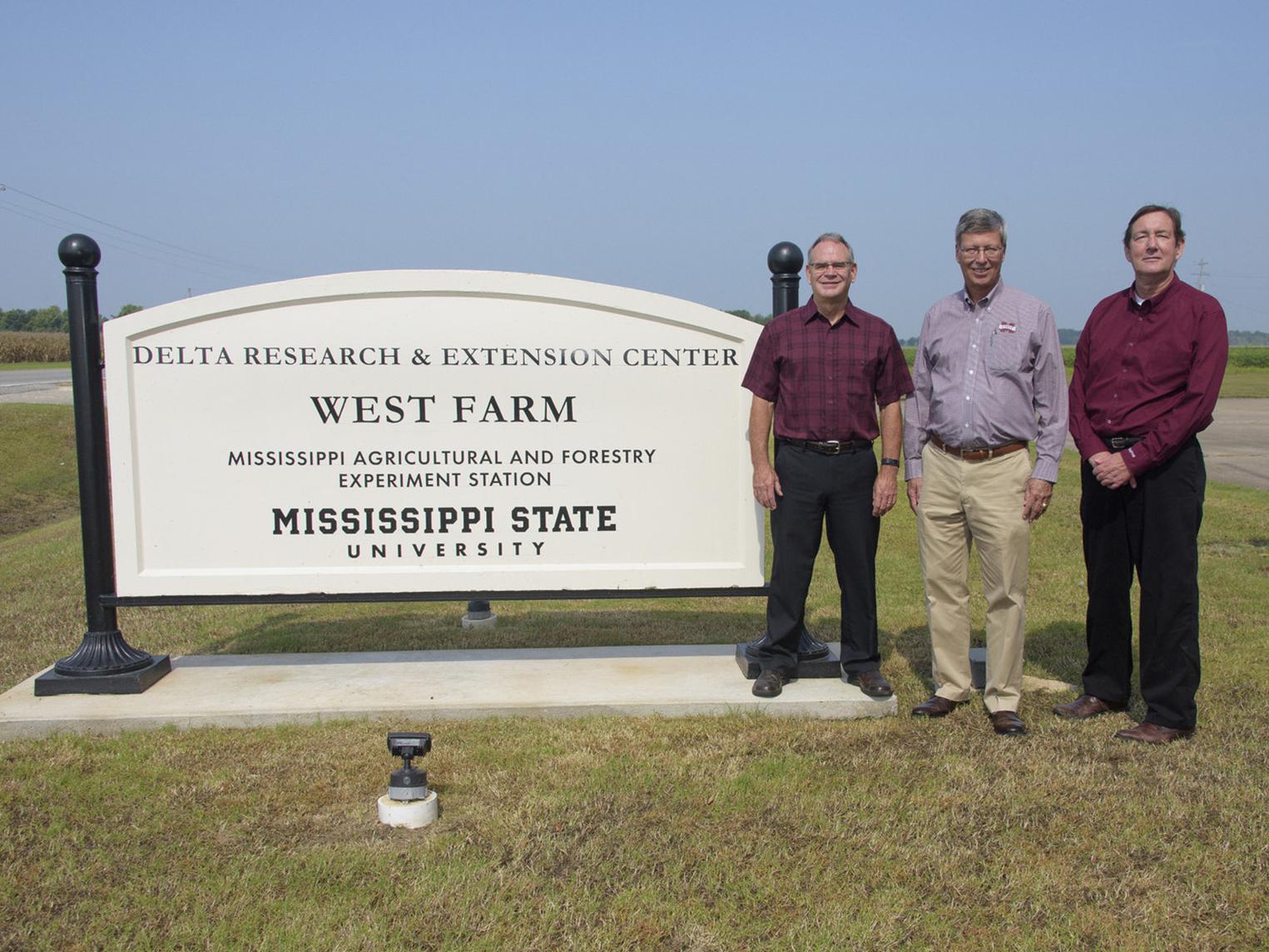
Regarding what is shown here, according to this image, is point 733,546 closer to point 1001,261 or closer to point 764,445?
point 764,445

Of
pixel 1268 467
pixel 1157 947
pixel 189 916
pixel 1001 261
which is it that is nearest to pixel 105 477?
pixel 189 916

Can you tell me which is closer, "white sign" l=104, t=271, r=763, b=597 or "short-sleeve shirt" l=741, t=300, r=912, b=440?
"short-sleeve shirt" l=741, t=300, r=912, b=440

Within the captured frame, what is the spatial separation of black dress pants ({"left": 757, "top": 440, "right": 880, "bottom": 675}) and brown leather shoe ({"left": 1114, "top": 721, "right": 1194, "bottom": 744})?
0.99 m

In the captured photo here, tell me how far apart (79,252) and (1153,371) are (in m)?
4.29

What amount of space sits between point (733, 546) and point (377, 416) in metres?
1.66

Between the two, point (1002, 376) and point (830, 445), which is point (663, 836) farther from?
point (1002, 376)

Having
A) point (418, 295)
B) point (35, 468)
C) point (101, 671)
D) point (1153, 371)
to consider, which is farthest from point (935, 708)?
point (35, 468)

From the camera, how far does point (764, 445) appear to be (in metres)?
4.34

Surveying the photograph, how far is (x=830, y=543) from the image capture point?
4.40 metres

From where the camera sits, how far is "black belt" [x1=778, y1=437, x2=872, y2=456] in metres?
4.25

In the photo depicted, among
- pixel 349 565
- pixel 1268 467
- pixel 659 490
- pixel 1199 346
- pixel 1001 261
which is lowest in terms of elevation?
pixel 1268 467

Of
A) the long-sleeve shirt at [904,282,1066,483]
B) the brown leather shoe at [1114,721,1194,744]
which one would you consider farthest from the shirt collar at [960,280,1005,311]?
the brown leather shoe at [1114,721,1194,744]

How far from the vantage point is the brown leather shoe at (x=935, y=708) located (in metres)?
4.45

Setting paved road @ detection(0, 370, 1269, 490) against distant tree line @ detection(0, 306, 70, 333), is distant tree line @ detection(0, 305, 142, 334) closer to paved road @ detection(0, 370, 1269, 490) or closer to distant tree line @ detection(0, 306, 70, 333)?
distant tree line @ detection(0, 306, 70, 333)
